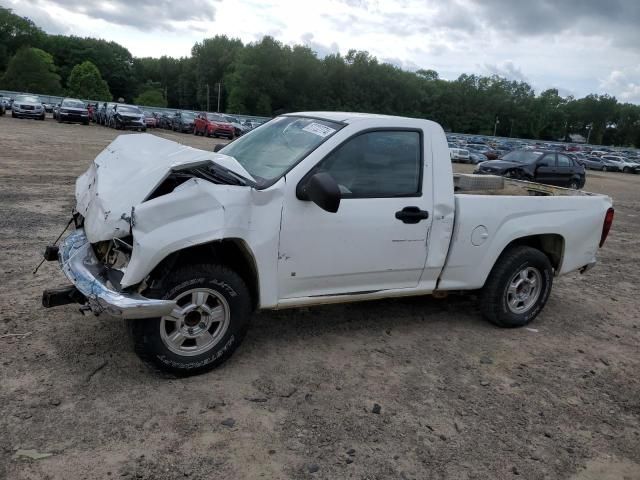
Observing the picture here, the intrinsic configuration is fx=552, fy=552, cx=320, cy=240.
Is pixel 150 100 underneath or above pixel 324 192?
above

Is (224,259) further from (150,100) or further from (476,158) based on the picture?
(150,100)

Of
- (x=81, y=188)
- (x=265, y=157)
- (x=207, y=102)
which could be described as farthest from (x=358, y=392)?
(x=207, y=102)

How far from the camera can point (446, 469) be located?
3.10m

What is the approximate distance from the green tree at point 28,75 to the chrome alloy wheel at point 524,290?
92.2 metres

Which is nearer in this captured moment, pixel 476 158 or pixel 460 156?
pixel 460 156

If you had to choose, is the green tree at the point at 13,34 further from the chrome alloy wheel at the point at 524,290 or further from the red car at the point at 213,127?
the chrome alloy wheel at the point at 524,290

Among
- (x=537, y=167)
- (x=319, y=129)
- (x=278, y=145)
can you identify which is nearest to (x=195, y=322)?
(x=278, y=145)

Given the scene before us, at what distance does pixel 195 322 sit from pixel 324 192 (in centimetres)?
124

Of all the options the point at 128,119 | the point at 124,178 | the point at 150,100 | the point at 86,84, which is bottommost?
the point at 128,119

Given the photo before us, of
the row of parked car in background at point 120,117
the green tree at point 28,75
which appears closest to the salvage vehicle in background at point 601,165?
the row of parked car in background at point 120,117

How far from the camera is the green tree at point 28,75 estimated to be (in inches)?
3258

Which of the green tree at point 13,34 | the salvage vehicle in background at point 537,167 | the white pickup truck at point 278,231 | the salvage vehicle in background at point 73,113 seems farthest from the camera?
the green tree at point 13,34

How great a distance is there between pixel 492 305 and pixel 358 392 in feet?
6.18

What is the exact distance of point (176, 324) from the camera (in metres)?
3.64
